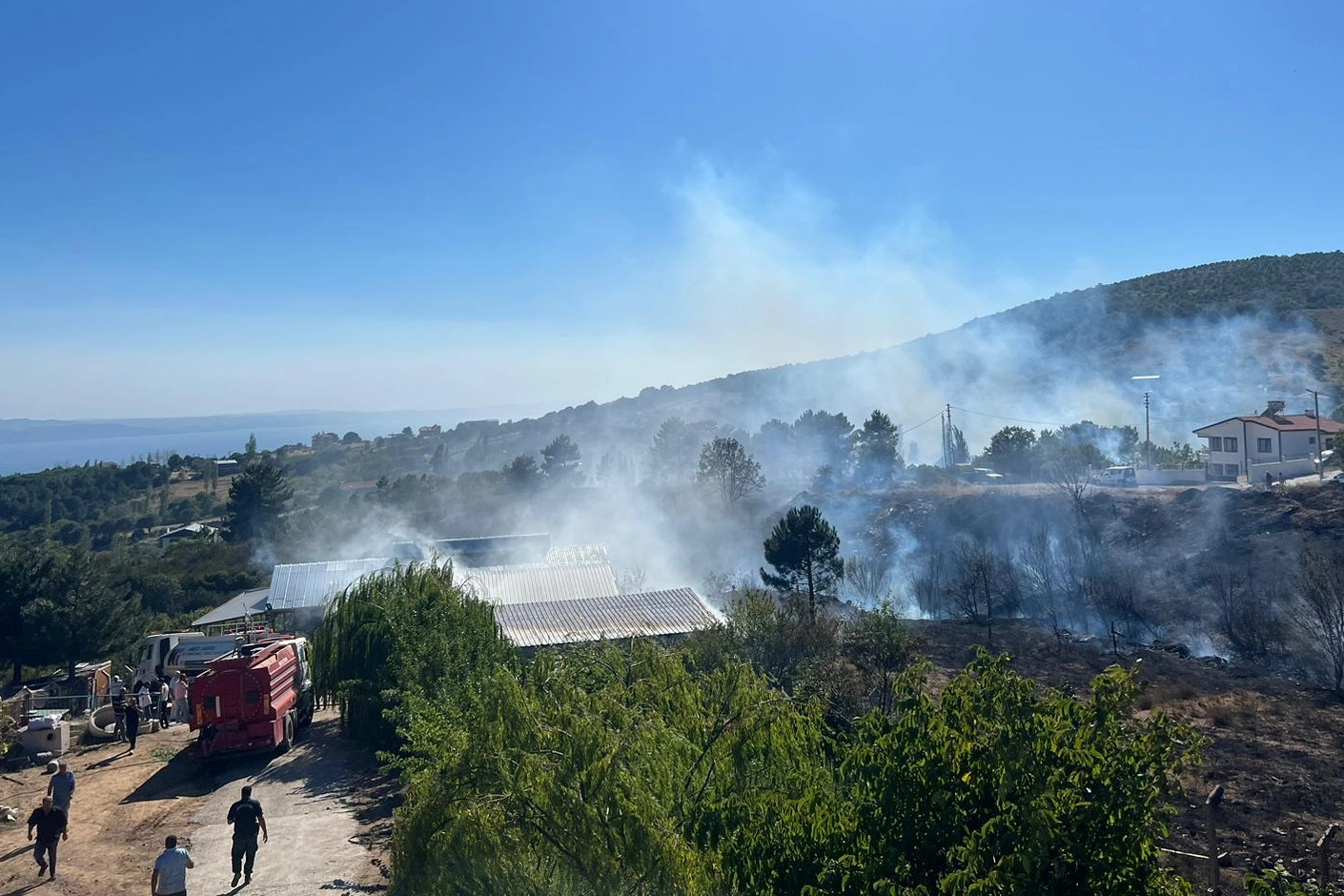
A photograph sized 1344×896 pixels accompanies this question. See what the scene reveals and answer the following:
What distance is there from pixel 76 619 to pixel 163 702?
422 inches

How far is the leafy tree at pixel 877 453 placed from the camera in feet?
220

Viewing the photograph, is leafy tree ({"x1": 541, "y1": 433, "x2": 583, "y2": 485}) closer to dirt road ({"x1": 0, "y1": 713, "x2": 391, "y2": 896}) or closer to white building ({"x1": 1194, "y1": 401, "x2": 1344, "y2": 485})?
white building ({"x1": 1194, "y1": 401, "x2": 1344, "y2": 485})

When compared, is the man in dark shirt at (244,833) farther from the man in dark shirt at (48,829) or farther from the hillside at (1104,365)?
the hillside at (1104,365)

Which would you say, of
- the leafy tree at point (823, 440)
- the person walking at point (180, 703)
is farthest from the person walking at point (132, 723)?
the leafy tree at point (823, 440)

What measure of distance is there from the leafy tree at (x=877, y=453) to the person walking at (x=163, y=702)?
50.3m

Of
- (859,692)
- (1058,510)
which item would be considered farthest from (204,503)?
(859,692)

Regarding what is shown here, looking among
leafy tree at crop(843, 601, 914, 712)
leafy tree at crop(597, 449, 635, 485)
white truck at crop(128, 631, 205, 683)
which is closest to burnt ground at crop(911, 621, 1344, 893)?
leafy tree at crop(843, 601, 914, 712)

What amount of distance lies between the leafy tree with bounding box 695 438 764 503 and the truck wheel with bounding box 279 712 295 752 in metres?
43.1

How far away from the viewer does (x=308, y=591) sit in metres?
33.8

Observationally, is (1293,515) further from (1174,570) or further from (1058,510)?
(1058,510)

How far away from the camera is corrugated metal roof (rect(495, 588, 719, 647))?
75.1ft

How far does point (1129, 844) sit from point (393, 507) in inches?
2673

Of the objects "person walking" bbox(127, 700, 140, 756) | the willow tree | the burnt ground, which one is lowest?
the burnt ground

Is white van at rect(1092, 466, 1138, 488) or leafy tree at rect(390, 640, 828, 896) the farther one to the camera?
white van at rect(1092, 466, 1138, 488)
